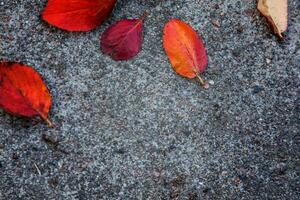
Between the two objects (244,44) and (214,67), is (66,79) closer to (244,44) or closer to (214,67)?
(214,67)

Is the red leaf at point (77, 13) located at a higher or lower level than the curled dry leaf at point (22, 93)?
higher

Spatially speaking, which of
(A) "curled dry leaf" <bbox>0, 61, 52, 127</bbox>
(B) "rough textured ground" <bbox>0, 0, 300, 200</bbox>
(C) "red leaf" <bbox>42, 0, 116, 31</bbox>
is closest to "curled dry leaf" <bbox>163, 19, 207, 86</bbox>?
(B) "rough textured ground" <bbox>0, 0, 300, 200</bbox>

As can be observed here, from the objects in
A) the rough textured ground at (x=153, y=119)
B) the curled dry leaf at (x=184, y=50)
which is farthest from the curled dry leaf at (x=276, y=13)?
the curled dry leaf at (x=184, y=50)

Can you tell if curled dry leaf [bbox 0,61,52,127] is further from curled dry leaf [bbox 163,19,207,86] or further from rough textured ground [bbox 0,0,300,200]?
curled dry leaf [bbox 163,19,207,86]

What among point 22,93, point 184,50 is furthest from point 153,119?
point 22,93

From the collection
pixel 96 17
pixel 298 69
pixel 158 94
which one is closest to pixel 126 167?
pixel 158 94

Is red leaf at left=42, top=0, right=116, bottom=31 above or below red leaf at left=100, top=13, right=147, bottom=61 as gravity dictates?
above

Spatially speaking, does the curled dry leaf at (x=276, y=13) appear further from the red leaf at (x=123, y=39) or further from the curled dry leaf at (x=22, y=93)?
the curled dry leaf at (x=22, y=93)
